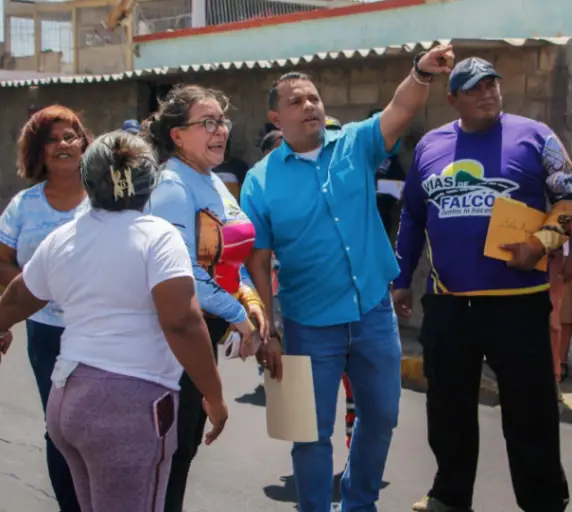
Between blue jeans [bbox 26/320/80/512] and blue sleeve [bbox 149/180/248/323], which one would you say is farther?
blue jeans [bbox 26/320/80/512]

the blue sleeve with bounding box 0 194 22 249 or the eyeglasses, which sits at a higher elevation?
the eyeglasses

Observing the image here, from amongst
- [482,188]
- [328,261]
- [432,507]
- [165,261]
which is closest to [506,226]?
[482,188]

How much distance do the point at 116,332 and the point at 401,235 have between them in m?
1.90

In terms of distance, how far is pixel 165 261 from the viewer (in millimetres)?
2629

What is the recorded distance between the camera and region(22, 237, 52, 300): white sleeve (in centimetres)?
283

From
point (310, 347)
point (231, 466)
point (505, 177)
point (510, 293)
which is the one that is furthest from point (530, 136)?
point (231, 466)

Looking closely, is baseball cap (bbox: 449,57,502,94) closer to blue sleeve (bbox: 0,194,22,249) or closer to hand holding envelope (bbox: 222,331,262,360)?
hand holding envelope (bbox: 222,331,262,360)

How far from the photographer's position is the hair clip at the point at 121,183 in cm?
274

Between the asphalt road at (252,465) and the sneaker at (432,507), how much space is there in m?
0.22

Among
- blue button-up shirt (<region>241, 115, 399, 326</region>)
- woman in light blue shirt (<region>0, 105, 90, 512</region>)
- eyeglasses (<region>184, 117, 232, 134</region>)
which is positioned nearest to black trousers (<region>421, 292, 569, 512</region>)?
blue button-up shirt (<region>241, 115, 399, 326</region>)

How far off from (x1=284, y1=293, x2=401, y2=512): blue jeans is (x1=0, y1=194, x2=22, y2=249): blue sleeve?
1.15 metres

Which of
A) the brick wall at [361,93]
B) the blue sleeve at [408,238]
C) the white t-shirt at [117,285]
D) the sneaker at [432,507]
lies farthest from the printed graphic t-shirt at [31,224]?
the brick wall at [361,93]

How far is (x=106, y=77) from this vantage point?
1071 centimetres

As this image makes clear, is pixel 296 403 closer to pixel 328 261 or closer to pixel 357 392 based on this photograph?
pixel 357 392
